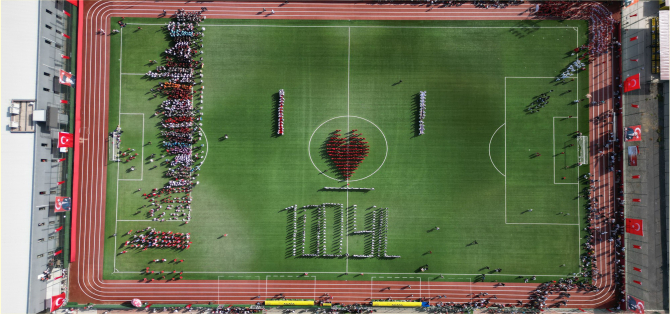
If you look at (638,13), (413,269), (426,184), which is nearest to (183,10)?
(426,184)

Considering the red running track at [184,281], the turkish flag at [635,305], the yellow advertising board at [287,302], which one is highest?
the red running track at [184,281]

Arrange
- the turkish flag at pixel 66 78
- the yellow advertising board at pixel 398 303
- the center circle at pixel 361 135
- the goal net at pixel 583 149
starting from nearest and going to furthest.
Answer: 1. the turkish flag at pixel 66 78
2. the yellow advertising board at pixel 398 303
3. the goal net at pixel 583 149
4. the center circle at pixel 361 135

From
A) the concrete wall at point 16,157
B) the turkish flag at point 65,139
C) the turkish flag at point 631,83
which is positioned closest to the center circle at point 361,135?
the turkish flag at point 65,139

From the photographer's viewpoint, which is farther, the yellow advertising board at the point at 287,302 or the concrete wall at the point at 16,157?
the yellow advertising board at the point at 287,302

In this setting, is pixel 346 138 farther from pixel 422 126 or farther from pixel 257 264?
pixel 257 264

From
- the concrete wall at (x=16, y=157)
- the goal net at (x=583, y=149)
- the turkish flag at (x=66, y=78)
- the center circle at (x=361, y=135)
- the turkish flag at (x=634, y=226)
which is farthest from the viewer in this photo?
the center circle at (x=361, y=135)

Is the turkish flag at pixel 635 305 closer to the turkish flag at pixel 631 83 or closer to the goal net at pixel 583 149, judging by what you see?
the goal net at pixel 583 149

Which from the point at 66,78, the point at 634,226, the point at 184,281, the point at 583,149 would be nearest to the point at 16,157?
the point at 66,78
